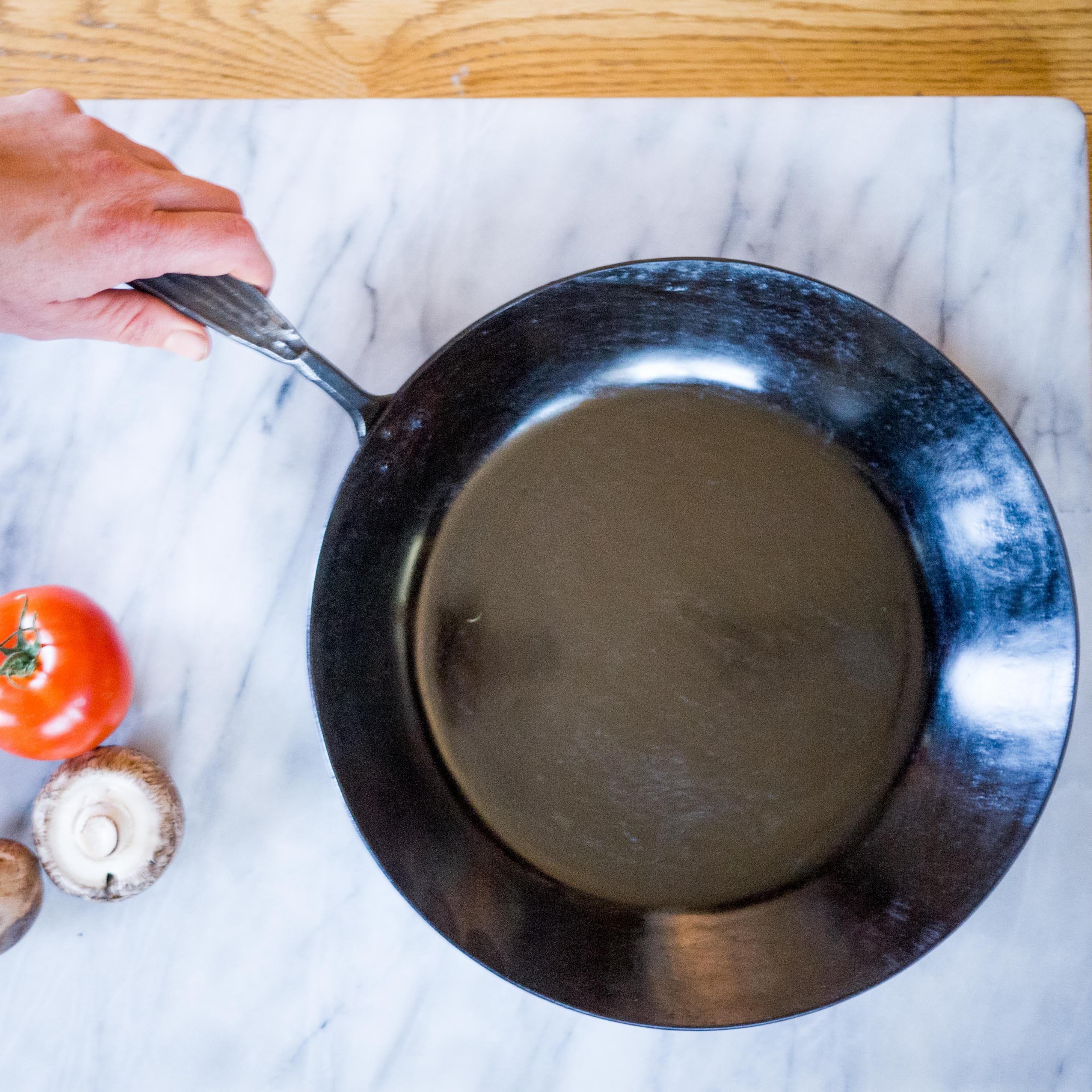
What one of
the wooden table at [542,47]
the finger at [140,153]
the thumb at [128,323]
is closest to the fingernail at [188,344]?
the thumb at [128,323]

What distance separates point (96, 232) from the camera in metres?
0.49

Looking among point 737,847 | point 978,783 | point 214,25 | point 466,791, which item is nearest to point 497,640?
point 466,791

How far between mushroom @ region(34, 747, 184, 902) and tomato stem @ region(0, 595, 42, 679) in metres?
0.08

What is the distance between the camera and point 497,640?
1.90 feet

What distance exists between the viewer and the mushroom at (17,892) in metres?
0.53

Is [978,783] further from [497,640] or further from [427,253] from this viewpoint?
[427,253]

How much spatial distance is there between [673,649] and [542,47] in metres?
0.46

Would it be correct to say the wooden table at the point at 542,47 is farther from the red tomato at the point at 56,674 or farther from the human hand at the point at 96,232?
the red tomato at the point at 56,674

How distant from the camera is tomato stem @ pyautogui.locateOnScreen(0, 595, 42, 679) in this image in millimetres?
504

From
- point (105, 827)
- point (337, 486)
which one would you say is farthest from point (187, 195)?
point (105, 827)

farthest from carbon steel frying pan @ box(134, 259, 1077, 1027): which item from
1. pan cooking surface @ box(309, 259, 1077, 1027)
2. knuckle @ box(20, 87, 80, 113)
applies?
knuckle @ box(20, 87, 80, 113)

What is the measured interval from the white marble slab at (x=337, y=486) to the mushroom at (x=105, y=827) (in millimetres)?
32

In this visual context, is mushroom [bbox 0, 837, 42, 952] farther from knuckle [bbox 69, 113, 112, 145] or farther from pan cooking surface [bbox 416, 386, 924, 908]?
knuckle [bbox 69, 113, 112, 145]

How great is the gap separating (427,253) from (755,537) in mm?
311
